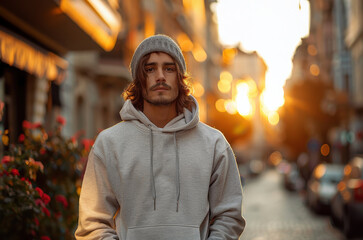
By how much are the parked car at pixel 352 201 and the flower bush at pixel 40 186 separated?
6594 millimetres

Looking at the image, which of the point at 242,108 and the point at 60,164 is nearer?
the point at 60,164

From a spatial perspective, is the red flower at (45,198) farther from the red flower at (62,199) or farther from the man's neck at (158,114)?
the man's neck at (158,114)

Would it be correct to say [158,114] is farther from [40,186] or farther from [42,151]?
[42,151]

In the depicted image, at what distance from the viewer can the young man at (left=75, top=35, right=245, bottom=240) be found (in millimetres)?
3041

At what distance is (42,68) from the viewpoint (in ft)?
38.8

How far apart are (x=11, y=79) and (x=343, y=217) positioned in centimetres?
690

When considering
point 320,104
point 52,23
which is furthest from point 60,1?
point 320,104

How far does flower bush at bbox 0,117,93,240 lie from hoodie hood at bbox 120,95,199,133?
1617 mm

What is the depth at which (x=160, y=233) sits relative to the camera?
2992 millimetres

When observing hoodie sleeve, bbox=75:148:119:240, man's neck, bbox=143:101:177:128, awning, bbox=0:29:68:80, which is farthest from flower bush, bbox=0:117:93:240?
awning, bbox=0:29:68:80

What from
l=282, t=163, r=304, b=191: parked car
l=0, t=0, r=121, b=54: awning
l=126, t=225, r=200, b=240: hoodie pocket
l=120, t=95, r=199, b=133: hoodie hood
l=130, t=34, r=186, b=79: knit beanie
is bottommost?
l=282, t=163, r=304, b=191: parked car

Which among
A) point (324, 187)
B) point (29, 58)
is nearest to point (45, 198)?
point (29, 58)

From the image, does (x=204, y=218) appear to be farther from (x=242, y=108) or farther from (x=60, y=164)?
(x=242, y=108)

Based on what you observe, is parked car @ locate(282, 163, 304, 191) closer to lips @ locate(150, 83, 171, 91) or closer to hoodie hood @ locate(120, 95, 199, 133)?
hoodie hood @ locate(120, 95, 199, 133)
